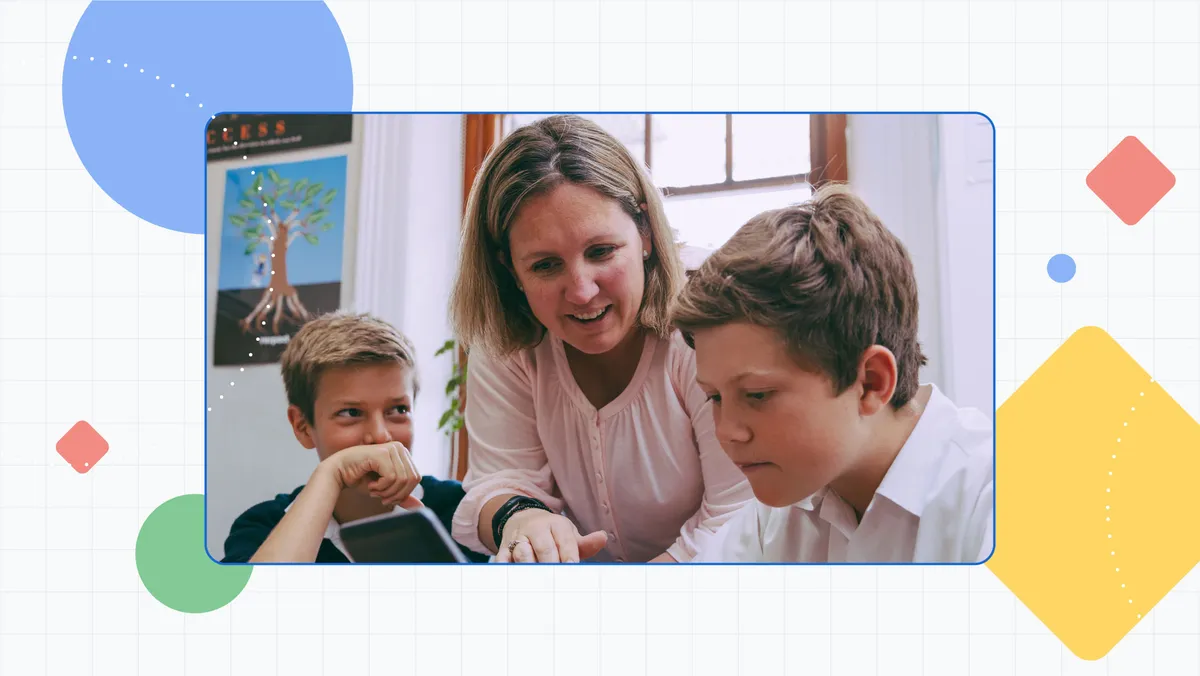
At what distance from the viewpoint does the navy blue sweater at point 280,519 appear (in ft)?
5.13

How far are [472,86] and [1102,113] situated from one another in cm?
105

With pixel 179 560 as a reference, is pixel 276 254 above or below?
above

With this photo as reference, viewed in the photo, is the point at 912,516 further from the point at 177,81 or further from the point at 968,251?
the point at 177,81

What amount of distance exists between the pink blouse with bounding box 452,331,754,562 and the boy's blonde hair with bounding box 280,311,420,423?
167 mm

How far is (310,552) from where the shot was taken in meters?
1.58

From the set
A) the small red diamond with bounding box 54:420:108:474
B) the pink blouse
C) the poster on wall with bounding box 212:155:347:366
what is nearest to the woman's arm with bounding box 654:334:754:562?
the pink blouse

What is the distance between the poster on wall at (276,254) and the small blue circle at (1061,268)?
1174 millimetres

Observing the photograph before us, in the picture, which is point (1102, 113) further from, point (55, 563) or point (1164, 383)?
point (55, 563)

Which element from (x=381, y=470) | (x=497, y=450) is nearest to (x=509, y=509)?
(x=497, y=450)

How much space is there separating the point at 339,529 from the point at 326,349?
0.30 m

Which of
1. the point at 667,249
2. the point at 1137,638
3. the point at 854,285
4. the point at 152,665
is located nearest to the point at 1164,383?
the point at 1137,638

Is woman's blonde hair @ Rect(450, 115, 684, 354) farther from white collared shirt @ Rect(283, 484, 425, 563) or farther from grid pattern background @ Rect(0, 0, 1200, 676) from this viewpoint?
white collared shirt @ Rect(283, 484, 425, 563)

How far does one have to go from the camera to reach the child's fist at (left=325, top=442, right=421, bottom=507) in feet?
5.14

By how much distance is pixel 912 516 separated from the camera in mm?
1506
